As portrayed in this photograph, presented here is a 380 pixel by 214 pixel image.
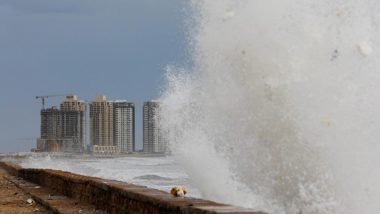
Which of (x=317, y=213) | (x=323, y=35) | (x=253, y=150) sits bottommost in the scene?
(x=317, y=213)

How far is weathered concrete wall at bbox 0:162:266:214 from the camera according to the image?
16.7 ft

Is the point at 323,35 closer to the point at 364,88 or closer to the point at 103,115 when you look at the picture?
the point at 364,88

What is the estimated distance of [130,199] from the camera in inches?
261

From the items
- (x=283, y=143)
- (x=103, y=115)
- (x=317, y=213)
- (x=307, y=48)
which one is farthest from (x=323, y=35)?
(x=103, y=115)

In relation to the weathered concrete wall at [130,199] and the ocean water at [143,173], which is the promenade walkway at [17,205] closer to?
the weathered concrete wall at [130,199]

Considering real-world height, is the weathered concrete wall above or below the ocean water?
above

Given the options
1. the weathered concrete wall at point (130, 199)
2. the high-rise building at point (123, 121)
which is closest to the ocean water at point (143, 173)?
the weathered concrete wall at point (130, 199)

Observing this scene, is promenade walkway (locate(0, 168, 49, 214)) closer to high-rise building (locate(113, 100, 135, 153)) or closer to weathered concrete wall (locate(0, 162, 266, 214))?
weathered concrete wall (locate(0, 162, 266, 214))

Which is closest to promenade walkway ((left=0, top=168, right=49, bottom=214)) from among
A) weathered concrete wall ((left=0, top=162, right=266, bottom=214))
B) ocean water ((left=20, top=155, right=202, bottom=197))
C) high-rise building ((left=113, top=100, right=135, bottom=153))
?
weathered concrete wall ((left=0, top=162, right=266, bottom=214))

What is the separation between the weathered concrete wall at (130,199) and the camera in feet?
16.7

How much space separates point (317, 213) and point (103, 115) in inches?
6227

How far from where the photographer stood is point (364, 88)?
1153 centimetres

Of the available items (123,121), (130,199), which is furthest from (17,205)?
(123,121)

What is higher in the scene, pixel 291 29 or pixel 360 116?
pixel 291 29
